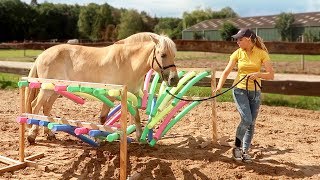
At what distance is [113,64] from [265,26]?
6570cm

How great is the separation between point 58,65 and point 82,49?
48 centimetres

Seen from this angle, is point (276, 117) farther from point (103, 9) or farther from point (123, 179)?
point (103, 9)

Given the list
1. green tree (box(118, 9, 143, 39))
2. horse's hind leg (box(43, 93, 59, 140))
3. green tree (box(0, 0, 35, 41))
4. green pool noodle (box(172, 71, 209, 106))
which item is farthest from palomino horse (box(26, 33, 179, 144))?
green tree (box(118, 9, 143, 39))

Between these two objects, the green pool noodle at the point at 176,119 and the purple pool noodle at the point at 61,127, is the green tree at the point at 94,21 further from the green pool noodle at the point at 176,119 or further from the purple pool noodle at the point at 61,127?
the purple pool noodle at the point at 61,127

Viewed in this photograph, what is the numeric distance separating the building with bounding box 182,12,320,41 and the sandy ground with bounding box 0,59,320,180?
177ft

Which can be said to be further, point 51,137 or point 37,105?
point 51,137

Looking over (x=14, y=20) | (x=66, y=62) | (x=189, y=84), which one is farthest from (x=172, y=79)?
(x=14, y=20)

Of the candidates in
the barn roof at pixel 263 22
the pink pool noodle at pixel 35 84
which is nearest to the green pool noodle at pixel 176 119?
the pink pool noodle at pixel 35 84

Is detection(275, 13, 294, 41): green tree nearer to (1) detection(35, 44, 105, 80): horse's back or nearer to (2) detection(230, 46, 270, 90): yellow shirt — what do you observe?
(1) detection(35, 44, 105, 80): horse's back

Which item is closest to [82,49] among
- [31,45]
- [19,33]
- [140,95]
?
[140,95]

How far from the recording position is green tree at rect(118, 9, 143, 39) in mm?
73500

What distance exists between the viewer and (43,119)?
5.47 m

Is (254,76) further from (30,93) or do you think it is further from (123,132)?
(30,93)

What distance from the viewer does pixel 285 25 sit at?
6334 cm
